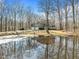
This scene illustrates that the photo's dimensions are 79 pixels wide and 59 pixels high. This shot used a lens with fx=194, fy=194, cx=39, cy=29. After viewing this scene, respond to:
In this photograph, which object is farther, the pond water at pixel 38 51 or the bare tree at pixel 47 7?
the bare tree at pixel 47 7

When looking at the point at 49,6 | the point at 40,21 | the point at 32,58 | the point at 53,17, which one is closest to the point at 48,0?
the point at 49,6

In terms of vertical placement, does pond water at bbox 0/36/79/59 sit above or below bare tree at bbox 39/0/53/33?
below

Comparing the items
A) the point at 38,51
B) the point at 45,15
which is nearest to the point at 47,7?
the point at 45,15

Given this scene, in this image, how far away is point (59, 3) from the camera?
48.3 metres

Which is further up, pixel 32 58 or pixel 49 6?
pixel 49 6

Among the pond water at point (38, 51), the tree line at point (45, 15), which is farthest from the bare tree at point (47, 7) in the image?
the pond water at point (38, 51)

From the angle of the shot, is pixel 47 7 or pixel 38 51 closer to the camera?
pixel 38 51

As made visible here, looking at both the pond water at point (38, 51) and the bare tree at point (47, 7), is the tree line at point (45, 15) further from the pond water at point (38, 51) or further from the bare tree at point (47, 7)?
the pond water at point (38, 51)

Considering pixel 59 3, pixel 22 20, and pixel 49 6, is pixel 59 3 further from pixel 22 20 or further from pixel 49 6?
pixel 22 20

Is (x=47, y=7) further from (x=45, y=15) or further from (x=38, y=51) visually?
(x=38, y=51)

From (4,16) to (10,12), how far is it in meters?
3.11

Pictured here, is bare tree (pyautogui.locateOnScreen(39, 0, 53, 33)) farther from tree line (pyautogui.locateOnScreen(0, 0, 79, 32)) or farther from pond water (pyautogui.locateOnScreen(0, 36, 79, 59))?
pond water (pyautogui.locateOnScreen(0, 36, 79, 59))

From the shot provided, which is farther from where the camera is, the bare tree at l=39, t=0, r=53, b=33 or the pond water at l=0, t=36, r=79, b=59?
the bare tree at l=39, t=0, r=53, b=33

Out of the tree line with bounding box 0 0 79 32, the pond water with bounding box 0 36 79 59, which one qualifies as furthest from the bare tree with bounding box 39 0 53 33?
the pond water with bounding box 0 36 79 59
